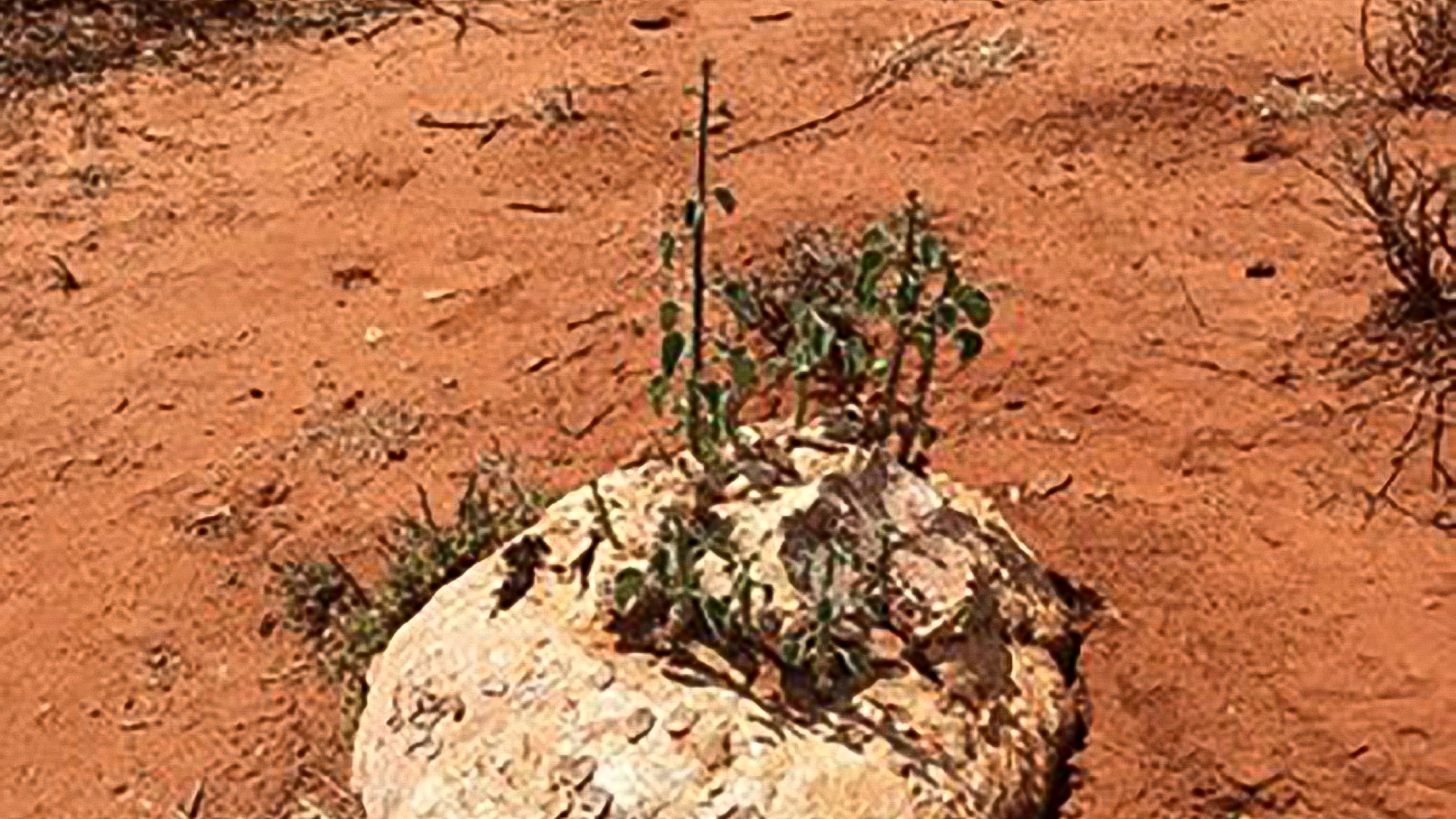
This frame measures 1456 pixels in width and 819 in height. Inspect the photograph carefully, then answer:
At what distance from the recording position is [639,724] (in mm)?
2812

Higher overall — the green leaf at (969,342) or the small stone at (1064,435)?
the green leaf at (969,342)

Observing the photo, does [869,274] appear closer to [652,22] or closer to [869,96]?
[869,96]

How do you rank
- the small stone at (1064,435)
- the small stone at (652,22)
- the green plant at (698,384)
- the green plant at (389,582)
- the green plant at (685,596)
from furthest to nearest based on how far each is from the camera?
the small stone at (652,22) → the small stone at (1064,435) → the green plant at (389,582) → the green plant at (698,384) → the green plant at (685,596)

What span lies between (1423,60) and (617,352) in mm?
1711

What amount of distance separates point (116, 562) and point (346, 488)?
394mm

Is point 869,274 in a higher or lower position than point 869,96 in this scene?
higher

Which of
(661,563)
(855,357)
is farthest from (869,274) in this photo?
(661,563)

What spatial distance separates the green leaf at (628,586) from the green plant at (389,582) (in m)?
0.46

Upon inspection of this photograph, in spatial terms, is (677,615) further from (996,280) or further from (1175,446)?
(996,280)

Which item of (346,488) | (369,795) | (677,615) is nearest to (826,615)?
(677,615)

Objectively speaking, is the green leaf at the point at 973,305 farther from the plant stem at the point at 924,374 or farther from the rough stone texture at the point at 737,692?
the rough stone texture at the point at 737,692

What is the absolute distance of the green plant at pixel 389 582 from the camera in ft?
11.0

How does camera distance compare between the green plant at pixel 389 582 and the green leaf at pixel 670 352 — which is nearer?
the green leaf at pixel 670 352

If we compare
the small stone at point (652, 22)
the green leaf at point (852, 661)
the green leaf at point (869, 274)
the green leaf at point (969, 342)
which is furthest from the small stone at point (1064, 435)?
the small stone at point (652, 22)
